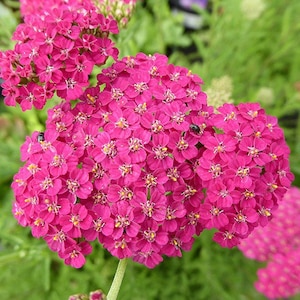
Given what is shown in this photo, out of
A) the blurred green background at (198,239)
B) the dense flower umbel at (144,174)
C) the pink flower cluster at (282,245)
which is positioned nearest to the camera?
the dense flower umbel at (144,174)

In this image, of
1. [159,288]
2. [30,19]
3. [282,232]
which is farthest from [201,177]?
[159,288]

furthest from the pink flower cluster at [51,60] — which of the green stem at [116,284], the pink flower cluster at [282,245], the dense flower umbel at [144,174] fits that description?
the pink flower cluster at [282,245]

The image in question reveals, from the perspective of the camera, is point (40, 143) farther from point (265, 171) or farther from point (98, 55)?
point (265, 171)

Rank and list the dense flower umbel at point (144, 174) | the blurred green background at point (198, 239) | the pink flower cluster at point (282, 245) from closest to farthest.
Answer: the dense flower umbel at point (144, 174), the pink flower cluster at point (282, 245), the blurred green background at point (198, 239)

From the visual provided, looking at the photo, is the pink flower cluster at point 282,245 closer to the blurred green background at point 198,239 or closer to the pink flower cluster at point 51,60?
the blurred green background at point 198,239

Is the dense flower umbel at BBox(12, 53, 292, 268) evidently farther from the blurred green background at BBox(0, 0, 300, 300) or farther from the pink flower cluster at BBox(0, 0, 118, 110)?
the blurred green background at BBox(0, 0, 300, 300)

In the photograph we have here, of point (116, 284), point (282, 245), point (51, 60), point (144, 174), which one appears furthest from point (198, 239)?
point (51, 60)
